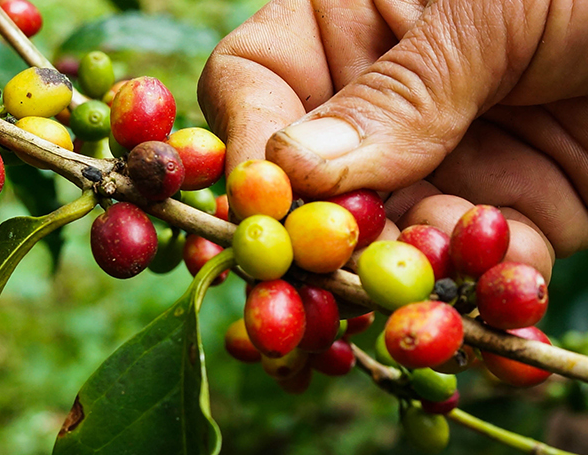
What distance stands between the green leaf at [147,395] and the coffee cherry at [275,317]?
147 millimetres

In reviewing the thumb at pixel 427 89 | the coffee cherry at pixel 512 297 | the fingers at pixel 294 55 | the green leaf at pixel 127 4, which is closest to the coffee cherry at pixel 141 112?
the thumb at pixel 427 89

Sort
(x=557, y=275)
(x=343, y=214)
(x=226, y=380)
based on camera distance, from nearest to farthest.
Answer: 1. (x=343, y=214)
2. (x=557, y=275)
3. (x=226, y=380)

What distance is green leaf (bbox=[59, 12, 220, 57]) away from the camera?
3246 mm

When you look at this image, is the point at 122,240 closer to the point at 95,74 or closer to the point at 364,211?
the point at 364,211

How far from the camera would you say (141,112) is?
1704 millimetres

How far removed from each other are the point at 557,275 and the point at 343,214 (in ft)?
9.73

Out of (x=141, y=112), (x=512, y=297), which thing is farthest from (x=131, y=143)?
(x=512, y=297)

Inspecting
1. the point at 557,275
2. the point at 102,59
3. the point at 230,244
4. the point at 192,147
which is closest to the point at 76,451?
the point at 230,244

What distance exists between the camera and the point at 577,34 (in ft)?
7.36

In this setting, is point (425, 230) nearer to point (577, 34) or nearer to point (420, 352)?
point (420, 352)

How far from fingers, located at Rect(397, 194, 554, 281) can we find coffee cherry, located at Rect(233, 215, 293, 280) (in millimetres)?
896

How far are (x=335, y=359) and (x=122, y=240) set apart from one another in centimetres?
102

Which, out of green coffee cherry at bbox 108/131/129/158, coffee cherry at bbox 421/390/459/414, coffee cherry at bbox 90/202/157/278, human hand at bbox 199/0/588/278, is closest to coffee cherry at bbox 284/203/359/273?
human hand at bbox 199/0/588/278

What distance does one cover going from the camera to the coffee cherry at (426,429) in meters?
2.41
